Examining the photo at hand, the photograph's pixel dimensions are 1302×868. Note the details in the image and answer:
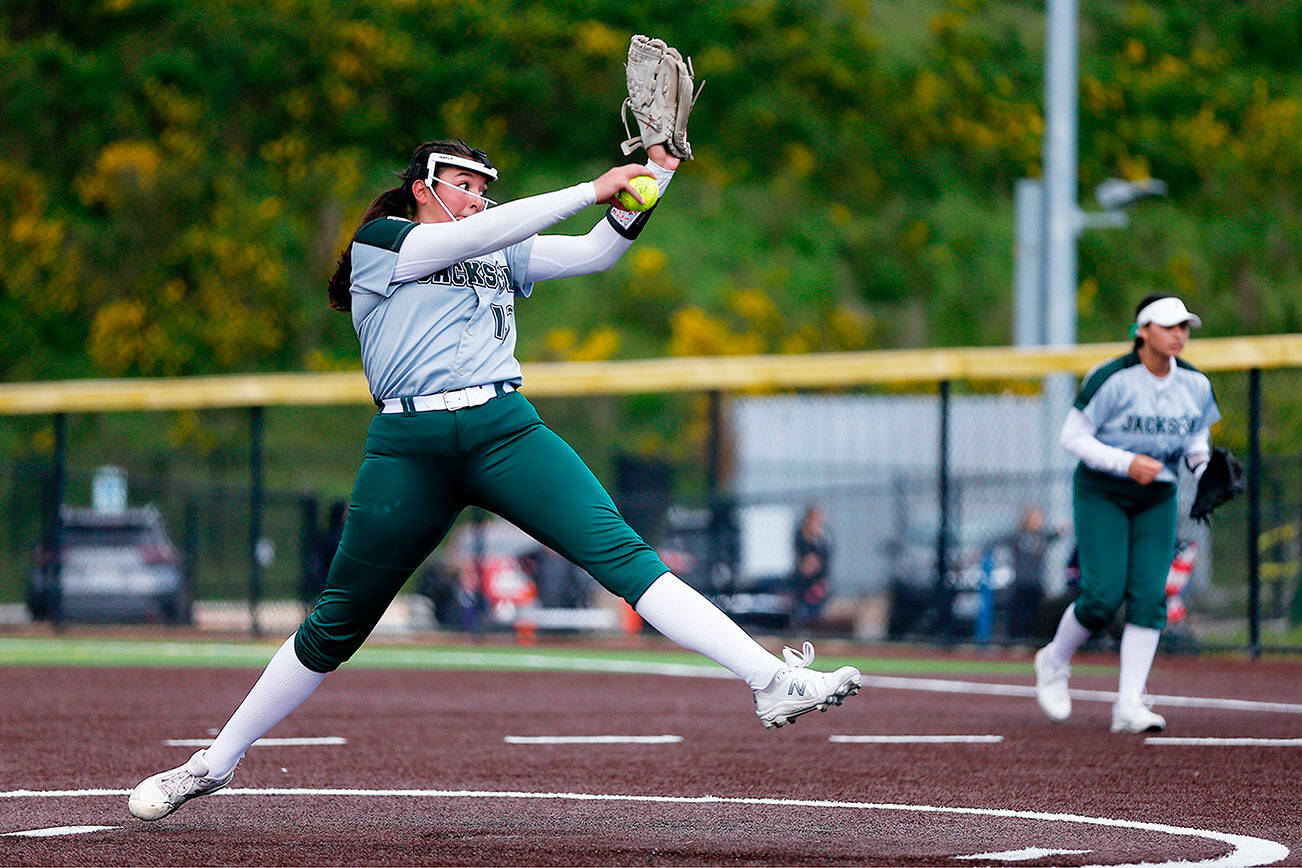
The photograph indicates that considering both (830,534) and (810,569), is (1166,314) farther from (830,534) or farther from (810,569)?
(830,534)

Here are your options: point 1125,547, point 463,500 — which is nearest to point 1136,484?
point 1125,547

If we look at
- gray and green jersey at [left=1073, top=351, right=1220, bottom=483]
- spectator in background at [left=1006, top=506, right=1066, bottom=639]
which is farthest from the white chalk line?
spectator in background at [left=1006, top=506, right=1066, bottom=639]

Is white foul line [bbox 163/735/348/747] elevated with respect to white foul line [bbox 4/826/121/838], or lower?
lower

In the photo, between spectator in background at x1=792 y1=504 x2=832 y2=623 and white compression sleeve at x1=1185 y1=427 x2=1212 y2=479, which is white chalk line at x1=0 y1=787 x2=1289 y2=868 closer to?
white compression sleeve at x1=1185 y1=427 x2=1212 y2=479

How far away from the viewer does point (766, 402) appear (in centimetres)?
2462

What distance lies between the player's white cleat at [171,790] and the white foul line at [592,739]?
269 centimetres

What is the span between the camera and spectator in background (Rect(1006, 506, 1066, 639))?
15773mm

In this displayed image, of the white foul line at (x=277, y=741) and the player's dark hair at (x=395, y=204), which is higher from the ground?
the player's dark hair at (x=395, y=204)

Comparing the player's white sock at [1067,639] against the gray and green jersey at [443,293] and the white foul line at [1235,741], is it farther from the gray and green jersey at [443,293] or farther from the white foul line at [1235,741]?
the gray and green jersey at [443,293]

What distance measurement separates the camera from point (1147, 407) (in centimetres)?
854

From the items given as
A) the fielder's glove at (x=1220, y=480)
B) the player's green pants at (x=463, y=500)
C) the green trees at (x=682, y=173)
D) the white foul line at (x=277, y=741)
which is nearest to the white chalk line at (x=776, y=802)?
the player's green pants at (x=463, y=500)

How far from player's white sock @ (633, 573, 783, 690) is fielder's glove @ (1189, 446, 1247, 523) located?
13.5 feet

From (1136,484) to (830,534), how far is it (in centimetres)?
1068

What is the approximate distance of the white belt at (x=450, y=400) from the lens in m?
5.49
